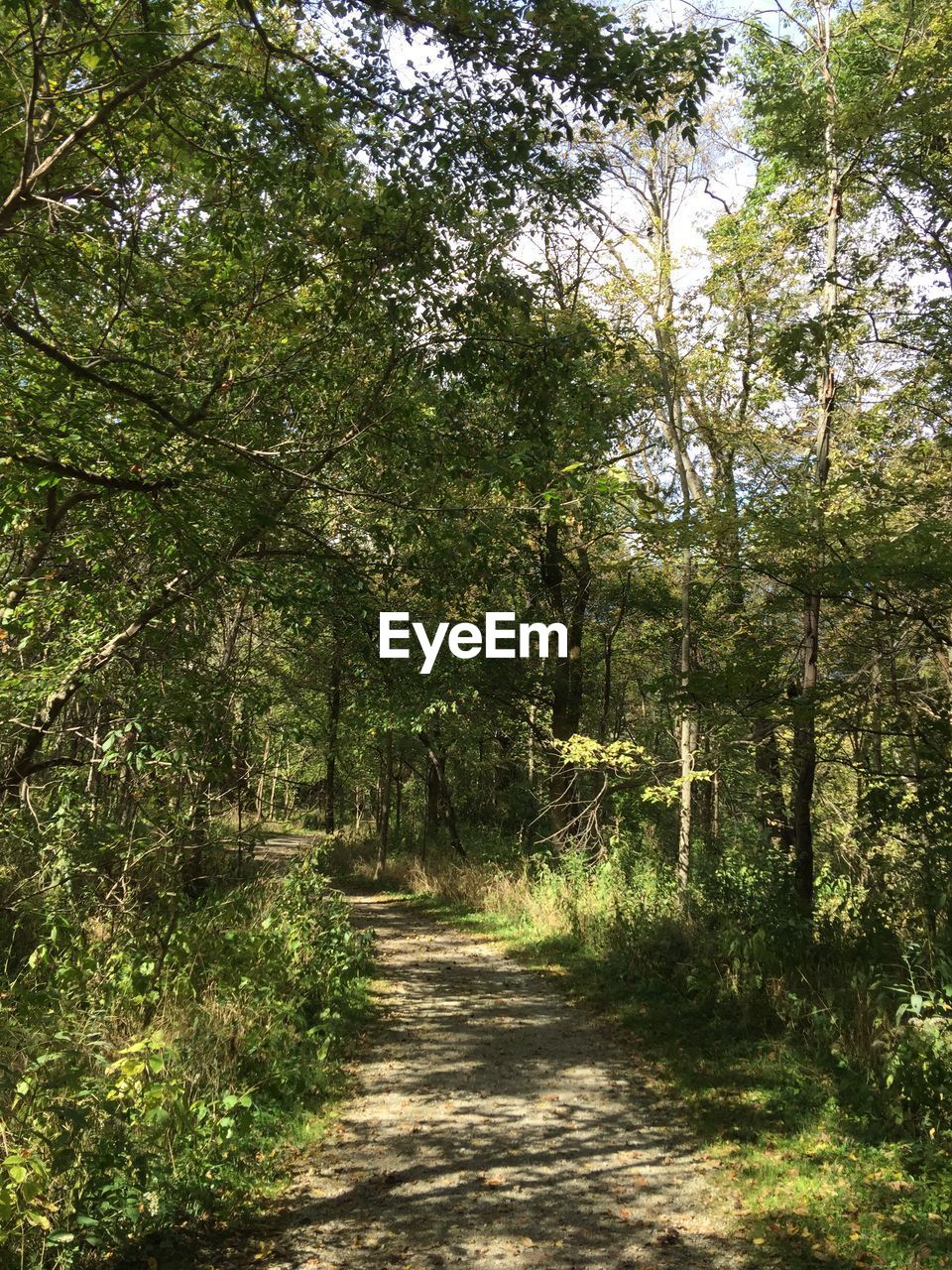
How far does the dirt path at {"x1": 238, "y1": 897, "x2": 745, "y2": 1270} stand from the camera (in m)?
4.39

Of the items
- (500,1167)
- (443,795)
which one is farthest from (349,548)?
(443,795)

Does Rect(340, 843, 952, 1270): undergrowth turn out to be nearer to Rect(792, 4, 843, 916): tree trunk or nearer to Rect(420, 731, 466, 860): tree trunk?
Rect(792, 4, 843, 916): tree trunk

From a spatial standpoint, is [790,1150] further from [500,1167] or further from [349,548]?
[349,548]

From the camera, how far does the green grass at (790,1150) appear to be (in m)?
4.30

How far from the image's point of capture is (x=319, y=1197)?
4918mm

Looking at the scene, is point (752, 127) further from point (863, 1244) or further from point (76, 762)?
point (863, 1244)

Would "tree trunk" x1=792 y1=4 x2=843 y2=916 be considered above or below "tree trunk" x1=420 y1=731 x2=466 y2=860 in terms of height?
above

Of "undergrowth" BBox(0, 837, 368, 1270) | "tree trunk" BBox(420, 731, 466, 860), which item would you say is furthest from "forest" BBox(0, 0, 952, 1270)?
"tree trunk" BBox(420, 731, 466, 860)

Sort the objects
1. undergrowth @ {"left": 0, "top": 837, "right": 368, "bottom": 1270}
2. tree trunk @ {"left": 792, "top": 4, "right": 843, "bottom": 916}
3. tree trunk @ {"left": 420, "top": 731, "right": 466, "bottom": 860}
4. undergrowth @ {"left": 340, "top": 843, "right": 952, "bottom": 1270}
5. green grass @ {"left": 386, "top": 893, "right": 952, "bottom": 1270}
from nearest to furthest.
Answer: undergrowth @ {"left": 0, "top": 837, "right": 368, "bottom": 1270}
green grass @ {"left": 386, "top": 893, "right": 952, "bottom": 1270}
undergrowth @ {"left": 340, "top": 843, "right": 952, "bottom": 1270}
tree trunk @ {"left": 792, "top": 4, "right": 843, "bottom": 916}
tree trunk @ {"left": 420, "top": 731, "right": 466, "bottom": 860}

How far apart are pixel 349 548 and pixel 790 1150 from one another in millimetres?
5936

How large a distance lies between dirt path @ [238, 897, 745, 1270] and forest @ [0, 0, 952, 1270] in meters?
0.31

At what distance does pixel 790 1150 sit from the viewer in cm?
530

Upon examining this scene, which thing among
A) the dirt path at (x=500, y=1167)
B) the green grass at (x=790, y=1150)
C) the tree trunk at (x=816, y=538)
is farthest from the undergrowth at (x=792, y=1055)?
the tree trunk at (x=816, y=538)

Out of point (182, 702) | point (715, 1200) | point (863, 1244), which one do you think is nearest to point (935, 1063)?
point (863, 1244)
